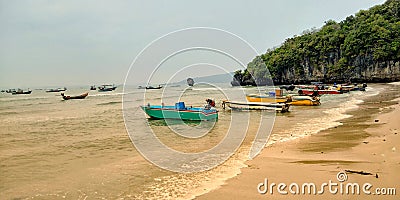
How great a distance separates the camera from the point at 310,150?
381 inches

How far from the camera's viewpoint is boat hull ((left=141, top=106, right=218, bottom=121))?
20.7 meters

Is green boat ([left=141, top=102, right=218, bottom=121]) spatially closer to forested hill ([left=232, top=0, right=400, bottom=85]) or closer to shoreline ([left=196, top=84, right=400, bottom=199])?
shoreline ([left=196, top=84, right=400, bottom=199])

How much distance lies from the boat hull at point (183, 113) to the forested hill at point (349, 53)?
55706mm

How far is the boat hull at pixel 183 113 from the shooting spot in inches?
814

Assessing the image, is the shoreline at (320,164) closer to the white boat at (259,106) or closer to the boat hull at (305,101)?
the white boat at (259,106)

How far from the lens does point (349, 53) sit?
8594 cm

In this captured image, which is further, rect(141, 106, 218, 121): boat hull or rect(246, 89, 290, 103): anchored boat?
rect(246, 89, 290, 103): anchored boat

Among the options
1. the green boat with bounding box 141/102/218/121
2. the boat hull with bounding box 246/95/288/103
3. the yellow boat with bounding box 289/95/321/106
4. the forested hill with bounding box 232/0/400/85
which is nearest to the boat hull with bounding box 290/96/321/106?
the yellow boat with bounding box 289/95/321/106

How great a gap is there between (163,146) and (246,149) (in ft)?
12.4

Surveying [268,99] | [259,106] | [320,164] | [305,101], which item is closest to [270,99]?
[268,99]

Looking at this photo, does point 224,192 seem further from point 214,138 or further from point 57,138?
point 57,138

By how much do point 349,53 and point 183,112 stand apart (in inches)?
3102

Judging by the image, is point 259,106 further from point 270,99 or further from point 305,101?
point 305,101

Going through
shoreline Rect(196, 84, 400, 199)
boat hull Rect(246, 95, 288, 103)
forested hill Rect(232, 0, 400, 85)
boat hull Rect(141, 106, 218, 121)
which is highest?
forested hill Rect(232, 0, 400, 85)
